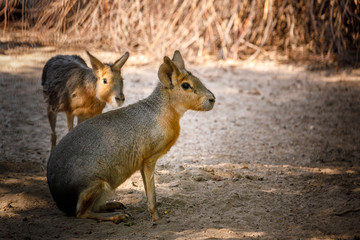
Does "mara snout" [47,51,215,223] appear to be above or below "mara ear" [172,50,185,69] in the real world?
below

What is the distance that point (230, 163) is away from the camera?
455cm

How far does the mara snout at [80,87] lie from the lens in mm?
4270

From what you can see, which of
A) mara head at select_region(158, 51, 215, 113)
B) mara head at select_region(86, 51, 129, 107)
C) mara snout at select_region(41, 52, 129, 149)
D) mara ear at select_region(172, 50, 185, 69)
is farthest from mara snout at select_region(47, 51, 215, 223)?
mara snout at select_region(41, 52, 129, 149)

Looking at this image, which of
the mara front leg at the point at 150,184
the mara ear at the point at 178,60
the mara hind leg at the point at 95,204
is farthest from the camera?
the mara ear at the point at 178,60

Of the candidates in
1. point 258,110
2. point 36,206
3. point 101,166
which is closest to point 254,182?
point 101,166

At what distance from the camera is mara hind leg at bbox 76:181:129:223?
3000 millimetres

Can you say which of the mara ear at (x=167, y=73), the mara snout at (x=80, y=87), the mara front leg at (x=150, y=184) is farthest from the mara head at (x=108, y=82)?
the mara front leg at (x=150, y=184)

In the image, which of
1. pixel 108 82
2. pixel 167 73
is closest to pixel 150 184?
pixel 167 73

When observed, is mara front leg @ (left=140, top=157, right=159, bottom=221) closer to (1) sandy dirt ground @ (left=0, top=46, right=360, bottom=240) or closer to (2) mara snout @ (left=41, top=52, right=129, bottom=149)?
(1) sandy dirt ground @ (left=0, top=46, right=360, bottom=240)

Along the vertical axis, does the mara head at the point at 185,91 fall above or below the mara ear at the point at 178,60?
below

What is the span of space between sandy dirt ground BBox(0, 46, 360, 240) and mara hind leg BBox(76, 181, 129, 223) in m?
0.07

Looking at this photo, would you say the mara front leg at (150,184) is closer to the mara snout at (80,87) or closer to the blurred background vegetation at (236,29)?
the mara snout at (80,87)

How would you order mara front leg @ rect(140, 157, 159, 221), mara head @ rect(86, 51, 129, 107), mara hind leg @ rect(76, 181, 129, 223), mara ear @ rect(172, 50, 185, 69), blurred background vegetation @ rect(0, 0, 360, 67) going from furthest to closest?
blurred background vegetation @ rect(0, 0, 360, 67)
mara head @ rect(86, 51, 129, 107)
mara ear @ rect(172, 50, 185, 69)
mara front leg @ rect(140, 157, 159, 221)
mara hind leg @ rect(76, 181, 129, 223)

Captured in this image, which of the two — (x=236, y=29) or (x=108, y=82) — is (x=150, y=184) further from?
(x=236, y=29)
